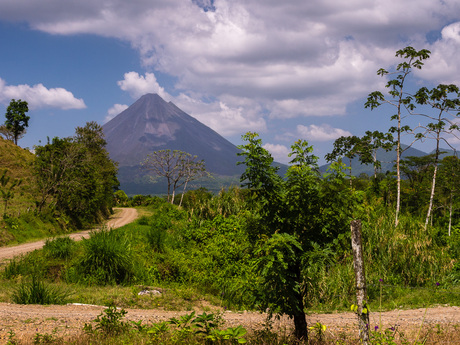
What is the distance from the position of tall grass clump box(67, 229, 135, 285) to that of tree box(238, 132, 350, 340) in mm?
7459

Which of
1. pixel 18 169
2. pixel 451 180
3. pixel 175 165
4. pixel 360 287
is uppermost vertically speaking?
pixel 175 165

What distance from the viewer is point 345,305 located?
36.2ft

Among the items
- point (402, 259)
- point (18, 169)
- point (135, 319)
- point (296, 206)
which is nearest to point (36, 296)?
point (135, 319)

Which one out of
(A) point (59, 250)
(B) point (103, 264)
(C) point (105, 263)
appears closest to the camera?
(B) point (103, 264)

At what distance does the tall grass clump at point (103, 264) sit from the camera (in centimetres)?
1184

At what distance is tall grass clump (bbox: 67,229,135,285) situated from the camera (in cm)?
1184

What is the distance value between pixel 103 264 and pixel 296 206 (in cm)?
822

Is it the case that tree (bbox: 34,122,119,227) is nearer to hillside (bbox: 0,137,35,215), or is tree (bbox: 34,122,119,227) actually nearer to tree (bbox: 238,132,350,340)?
hillside (bbox: 0,137,35,215)

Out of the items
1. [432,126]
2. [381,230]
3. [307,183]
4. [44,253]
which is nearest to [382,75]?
[432,126]

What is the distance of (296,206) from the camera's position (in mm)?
6109

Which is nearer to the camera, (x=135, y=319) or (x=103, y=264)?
(x=135, y=319)

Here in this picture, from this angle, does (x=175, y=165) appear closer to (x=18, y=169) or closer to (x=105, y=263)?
(x=18, y=169)

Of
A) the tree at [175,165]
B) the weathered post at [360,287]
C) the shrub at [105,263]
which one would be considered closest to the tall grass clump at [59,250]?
the shrub at [105,263]

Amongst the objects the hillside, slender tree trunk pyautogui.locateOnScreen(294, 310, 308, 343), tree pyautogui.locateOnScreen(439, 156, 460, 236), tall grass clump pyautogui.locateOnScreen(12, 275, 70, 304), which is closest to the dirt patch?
tall grass clump pyautogui.locateOnScreen(12, 275, 70, 304)
